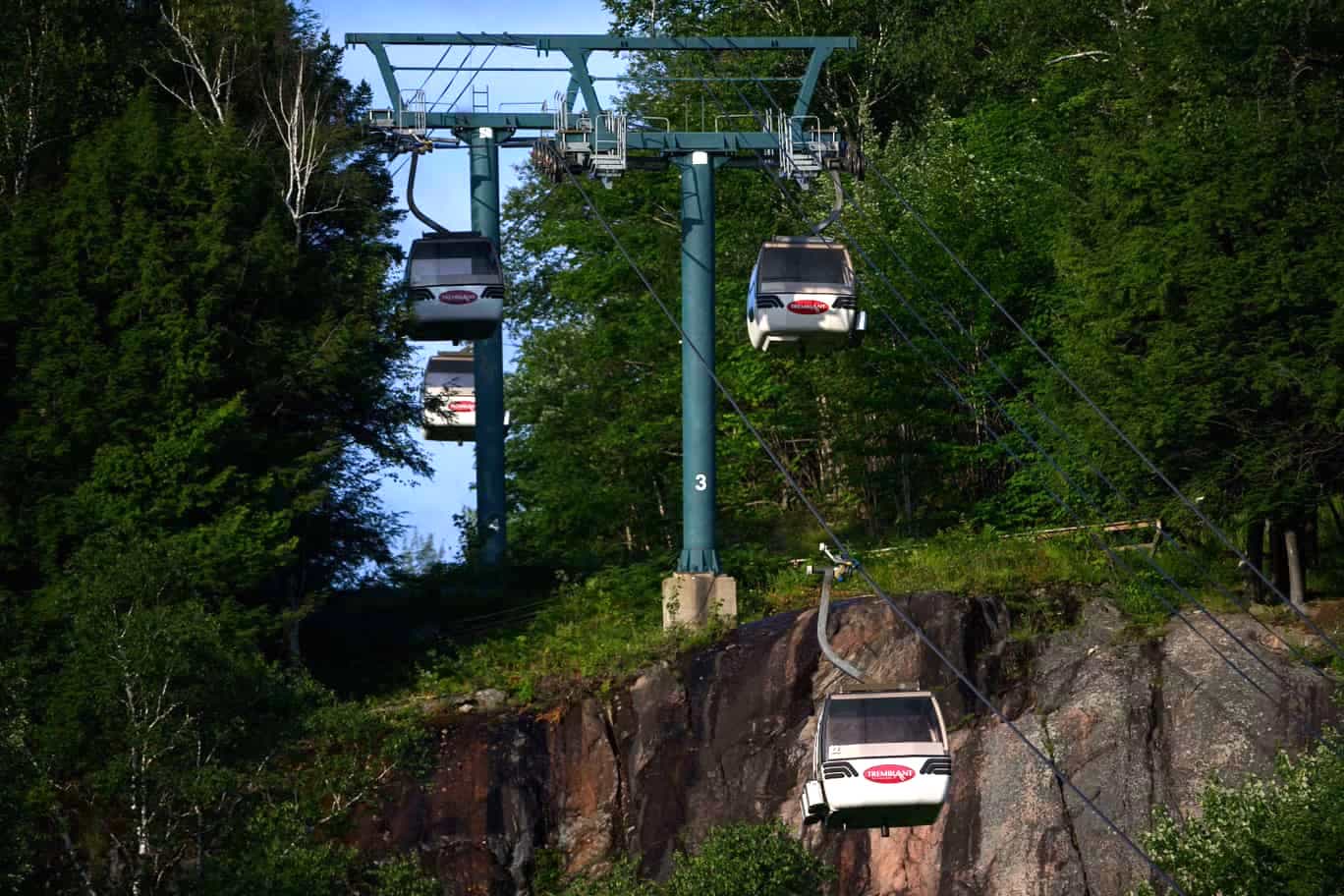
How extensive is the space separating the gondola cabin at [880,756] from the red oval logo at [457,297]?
39.1 ft

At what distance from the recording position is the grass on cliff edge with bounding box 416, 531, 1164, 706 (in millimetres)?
48000

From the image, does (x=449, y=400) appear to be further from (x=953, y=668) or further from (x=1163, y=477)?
(x=1163, y=477)

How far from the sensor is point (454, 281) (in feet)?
150

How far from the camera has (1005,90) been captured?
67.9 m

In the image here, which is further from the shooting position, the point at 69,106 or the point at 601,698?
the point at 69,106

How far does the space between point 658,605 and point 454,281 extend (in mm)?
8617

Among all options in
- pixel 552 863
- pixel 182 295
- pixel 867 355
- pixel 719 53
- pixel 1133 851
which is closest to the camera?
pixel 1133 851

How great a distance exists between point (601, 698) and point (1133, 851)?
1045 centimetres

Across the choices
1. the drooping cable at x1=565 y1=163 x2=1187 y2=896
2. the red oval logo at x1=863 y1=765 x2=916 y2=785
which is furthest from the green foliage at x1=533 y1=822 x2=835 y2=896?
the red oval logo at x1=863 y1=765 x2=916 y2=785

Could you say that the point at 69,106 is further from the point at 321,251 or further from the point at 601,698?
the point at 601,698

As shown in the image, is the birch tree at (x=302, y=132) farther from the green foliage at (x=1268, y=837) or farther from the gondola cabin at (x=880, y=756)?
the green foliage at (x=1268, y=837)

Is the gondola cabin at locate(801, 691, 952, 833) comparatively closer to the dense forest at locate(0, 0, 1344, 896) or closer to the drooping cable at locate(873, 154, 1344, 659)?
the drooping cable at locate(873, 154, 1344, 659)

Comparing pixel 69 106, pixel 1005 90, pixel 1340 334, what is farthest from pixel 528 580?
pixel 1005 90

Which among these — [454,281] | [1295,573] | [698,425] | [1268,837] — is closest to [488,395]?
[698,425]
